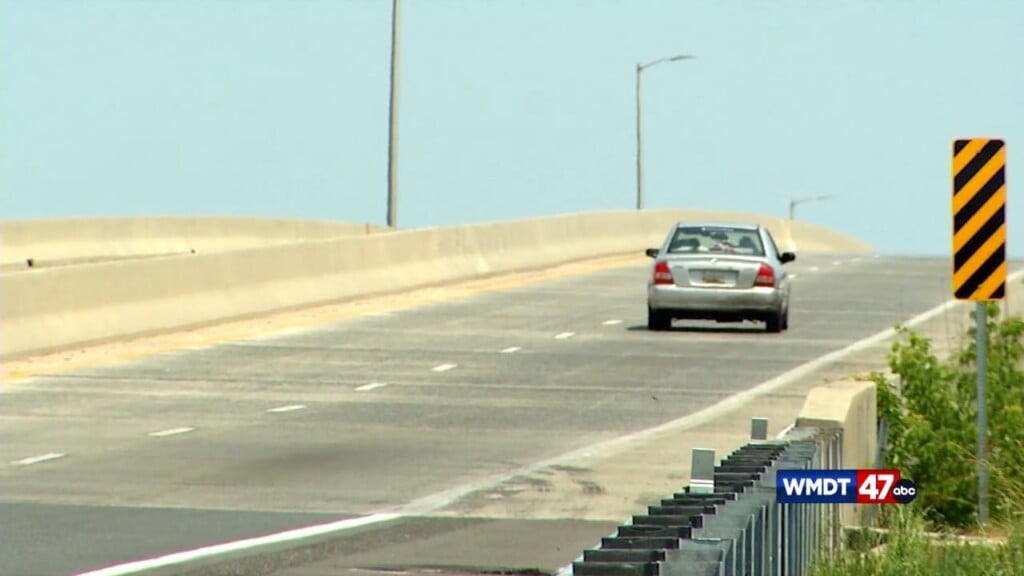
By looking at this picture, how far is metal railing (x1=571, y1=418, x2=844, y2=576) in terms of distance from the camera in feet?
22.6

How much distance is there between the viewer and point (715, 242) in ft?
115

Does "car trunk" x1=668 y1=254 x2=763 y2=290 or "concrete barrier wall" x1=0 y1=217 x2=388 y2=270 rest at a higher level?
"concrete barrier wall" x1=0 y1=217 x2=388 y2=270

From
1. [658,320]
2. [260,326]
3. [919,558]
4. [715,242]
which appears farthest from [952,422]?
[260,326]

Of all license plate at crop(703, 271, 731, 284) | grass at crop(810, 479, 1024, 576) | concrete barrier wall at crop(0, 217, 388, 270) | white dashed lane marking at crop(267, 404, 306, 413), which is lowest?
grass at crop(810, 479, 1024, 576)

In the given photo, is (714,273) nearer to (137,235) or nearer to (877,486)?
(137,235)

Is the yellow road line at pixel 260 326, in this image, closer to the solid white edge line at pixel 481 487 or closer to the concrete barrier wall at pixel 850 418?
the solid white edge line at pixel 481 487

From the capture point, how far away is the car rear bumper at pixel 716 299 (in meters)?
33.9

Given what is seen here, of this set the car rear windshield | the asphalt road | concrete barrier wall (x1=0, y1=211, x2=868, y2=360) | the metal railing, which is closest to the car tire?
the asphalt road

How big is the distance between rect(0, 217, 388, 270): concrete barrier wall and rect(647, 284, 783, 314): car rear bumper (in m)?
15.5

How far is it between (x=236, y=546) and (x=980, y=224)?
6.91 m

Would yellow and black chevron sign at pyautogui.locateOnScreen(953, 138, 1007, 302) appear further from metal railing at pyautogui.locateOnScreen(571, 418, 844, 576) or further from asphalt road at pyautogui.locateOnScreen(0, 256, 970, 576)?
metal railing at pyautogui.locateOnScreen(571, 418, 844, 576)

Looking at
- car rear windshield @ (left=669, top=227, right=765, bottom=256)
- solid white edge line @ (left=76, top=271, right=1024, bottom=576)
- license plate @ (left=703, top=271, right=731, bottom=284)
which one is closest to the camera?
solid white edge line @ (left=76, top=271, right=1024, bottom=576)

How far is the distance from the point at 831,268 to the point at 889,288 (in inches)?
323

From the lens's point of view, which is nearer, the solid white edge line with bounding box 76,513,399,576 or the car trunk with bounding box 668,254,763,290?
the solid white edge line with bounding box 76,513,399,576
